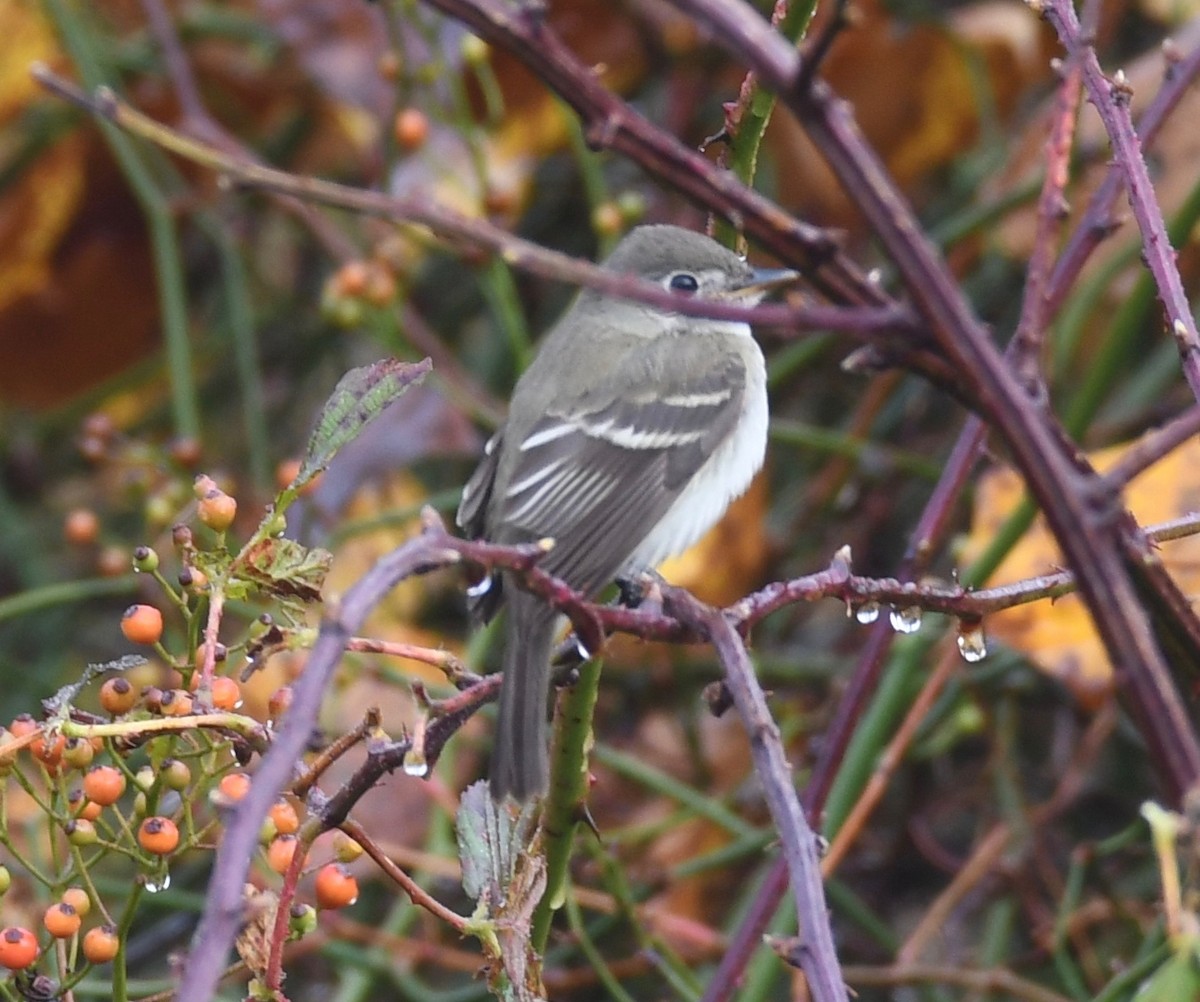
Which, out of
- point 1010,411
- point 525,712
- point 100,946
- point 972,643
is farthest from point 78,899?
point 1010,411

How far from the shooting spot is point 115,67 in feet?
16.4

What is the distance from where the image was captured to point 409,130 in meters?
4.07

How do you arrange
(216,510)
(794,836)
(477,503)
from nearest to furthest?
(794,836), (216,510), (477,503)

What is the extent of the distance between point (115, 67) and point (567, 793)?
364 centimetres

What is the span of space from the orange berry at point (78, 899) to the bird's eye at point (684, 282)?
6.54 feet

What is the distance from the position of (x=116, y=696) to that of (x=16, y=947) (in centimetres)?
25

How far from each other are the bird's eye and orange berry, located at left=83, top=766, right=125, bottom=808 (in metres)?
1.93

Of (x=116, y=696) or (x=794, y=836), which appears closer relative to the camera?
(x=794, y=836)

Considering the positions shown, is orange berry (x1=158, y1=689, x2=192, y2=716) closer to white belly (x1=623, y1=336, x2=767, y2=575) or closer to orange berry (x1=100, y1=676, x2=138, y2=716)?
orange berry (x1=100, y1=676, x2=138, y2=716)

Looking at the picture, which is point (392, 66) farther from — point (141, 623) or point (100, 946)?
point (100, 946)

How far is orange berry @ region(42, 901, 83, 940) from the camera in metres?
1.62

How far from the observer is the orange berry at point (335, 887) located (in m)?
1.79

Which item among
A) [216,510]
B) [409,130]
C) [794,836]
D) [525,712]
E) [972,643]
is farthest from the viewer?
[409,130]

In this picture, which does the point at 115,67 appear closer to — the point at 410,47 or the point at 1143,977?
the point at 410,47
